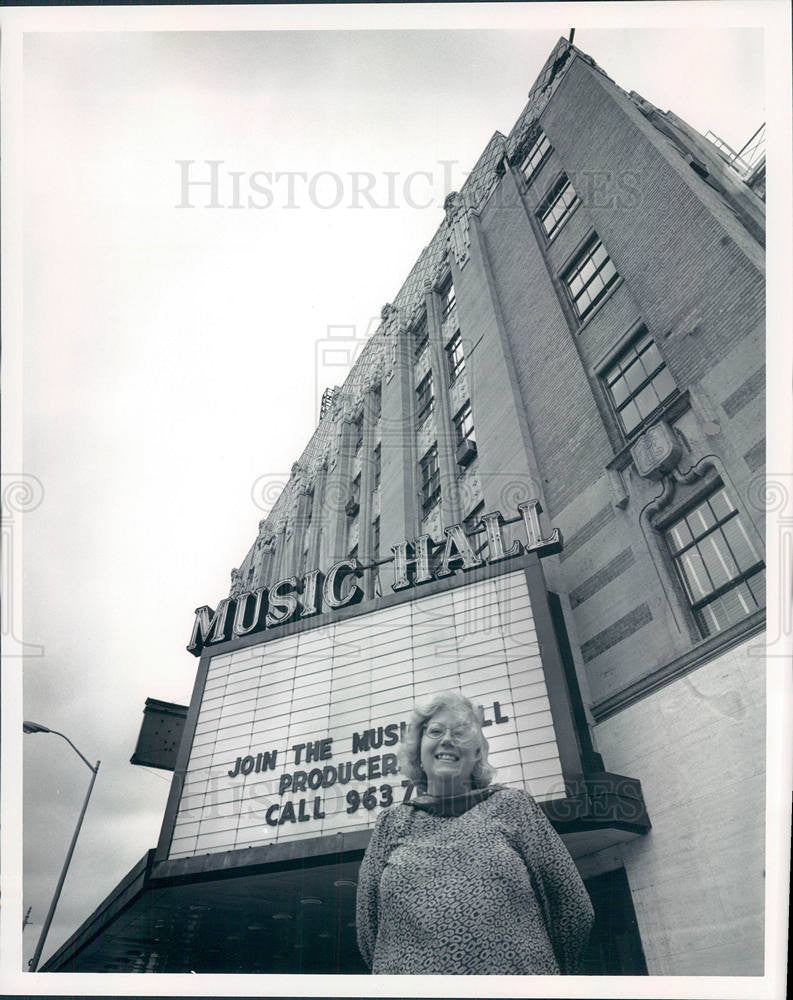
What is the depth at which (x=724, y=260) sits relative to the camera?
11.5 m

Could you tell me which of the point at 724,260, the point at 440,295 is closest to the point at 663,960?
the point at 724,260

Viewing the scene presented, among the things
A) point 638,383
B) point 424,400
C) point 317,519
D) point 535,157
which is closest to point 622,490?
point 638,383

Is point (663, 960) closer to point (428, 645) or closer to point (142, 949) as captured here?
point (428, 645)

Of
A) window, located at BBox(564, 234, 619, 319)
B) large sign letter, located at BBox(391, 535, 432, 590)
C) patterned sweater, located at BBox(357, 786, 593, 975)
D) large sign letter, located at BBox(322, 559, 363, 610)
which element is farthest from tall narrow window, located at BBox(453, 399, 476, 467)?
patterned sweater, located at BBox(357, 786, 593, 975)

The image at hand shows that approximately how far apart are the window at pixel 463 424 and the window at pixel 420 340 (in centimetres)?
505

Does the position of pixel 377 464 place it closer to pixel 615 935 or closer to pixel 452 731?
pixel 452 731

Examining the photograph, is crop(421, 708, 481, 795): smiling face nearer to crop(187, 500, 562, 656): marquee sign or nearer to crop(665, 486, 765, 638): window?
crop(187, 500, 562, 656): marquee sign

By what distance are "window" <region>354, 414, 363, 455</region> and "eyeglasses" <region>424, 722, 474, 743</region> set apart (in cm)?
1935

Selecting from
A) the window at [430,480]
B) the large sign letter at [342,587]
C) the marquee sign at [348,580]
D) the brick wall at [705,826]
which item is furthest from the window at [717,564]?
the window at [430,480]

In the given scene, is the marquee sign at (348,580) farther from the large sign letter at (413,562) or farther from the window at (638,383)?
the window at (638,383)

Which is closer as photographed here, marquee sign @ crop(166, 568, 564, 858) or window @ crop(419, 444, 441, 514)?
marquee sign @ crop(166, 568, 564, 858)

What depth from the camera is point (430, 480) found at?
20422 mm

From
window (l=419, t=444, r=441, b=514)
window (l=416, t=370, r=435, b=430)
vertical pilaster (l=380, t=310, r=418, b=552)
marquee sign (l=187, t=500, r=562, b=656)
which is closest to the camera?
marquee sign (l=187, t=500, r=562, b=656)

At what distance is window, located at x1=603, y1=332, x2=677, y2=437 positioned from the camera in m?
12.8
